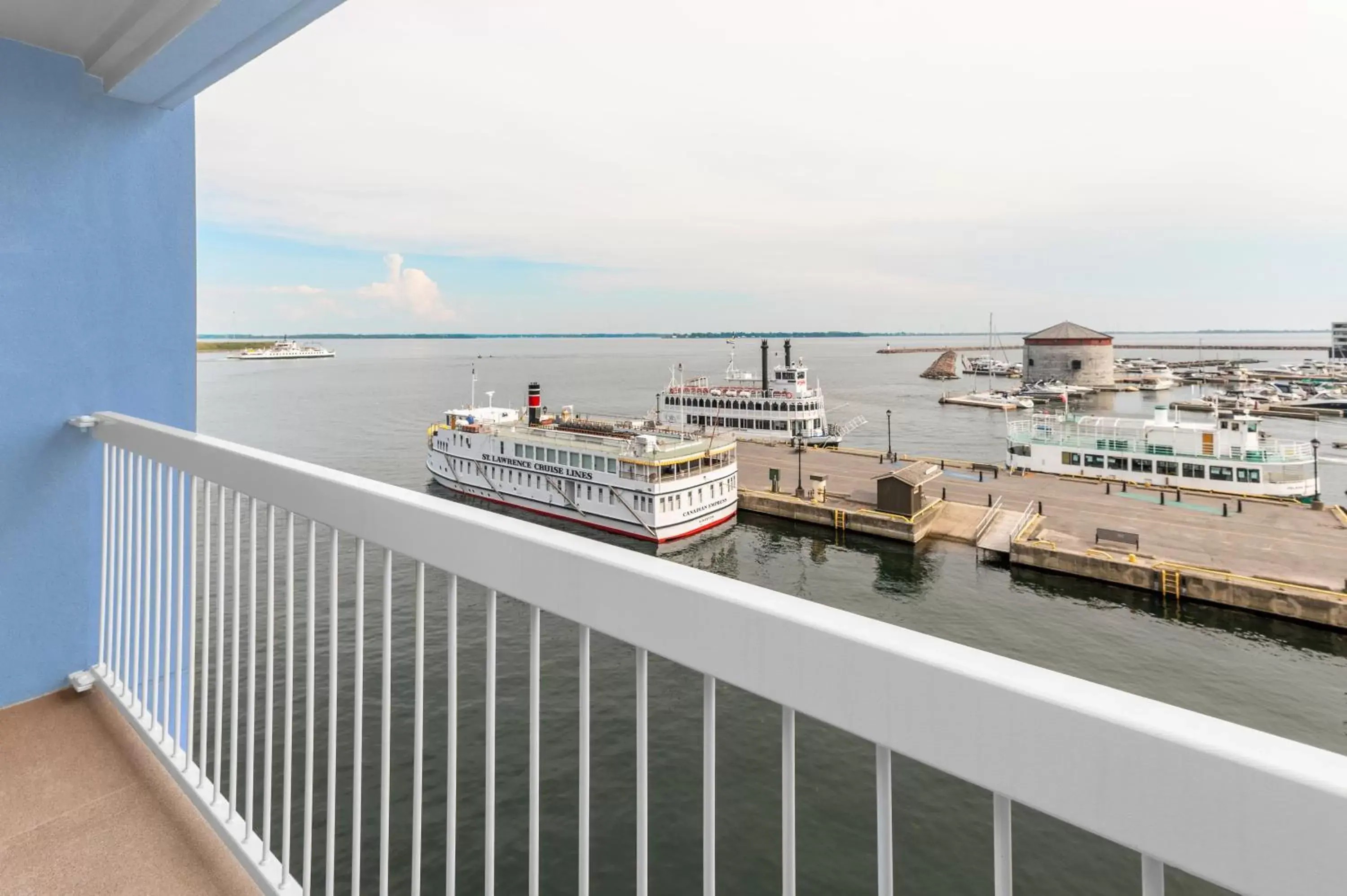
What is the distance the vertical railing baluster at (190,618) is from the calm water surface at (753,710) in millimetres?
237

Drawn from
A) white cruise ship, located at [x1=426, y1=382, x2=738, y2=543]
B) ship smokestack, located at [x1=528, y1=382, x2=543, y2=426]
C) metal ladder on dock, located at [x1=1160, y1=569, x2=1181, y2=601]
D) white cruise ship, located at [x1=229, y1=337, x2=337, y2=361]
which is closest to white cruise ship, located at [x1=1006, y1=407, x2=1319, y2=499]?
metal ladder on dock, located at [x1=1160, y1=569, x2=1181, y2=601]

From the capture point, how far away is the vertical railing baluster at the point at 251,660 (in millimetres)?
1114

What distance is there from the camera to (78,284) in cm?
181

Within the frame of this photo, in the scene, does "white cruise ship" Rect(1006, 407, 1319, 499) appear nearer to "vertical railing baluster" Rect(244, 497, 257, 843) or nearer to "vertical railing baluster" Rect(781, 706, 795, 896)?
"vertical railing baluster" Rect(781, 706, 795, 896)

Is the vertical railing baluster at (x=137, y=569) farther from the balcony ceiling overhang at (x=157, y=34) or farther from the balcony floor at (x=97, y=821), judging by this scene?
the balcony ceiling overhang at (x=157, y=34)

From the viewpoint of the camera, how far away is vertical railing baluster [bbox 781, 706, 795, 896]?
50 cm

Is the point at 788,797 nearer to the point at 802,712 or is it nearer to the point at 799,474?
the point at 802,712

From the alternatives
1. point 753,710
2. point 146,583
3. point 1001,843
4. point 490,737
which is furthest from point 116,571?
point 753,710

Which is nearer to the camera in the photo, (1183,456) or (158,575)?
(158,575)

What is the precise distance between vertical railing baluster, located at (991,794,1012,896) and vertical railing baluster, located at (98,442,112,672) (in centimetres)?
219

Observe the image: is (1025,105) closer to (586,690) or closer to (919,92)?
(919,92)

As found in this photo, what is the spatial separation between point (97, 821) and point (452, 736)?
3.62ft

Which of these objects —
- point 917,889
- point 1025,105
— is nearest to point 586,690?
point 1025,105

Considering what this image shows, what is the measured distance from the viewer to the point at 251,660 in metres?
1.12
